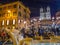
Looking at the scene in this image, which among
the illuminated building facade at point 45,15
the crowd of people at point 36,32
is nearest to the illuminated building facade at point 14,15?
the crowd of people at point 36,32

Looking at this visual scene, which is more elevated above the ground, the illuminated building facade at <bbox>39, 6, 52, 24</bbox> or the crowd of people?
the illuminated building facade at <bbox>39, 6, 52, 24</bbox>

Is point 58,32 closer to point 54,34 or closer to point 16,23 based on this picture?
point 54,34

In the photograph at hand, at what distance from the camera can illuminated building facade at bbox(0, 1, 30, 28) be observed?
134 inches

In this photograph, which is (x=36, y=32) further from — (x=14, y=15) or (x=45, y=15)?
(x=14, y=15)

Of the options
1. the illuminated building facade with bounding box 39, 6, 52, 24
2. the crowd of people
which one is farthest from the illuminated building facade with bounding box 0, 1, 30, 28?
the illuminated building facade with bounding box 39, 6, 52, 24

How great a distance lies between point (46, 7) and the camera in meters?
3.50

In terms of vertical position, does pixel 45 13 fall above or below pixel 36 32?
above

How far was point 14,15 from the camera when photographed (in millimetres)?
3400

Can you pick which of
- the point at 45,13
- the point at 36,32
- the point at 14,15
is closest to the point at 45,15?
the point at 45,13

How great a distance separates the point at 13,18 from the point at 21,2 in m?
0.49

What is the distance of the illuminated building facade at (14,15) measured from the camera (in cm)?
339

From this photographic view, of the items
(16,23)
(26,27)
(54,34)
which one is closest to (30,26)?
(26,27)

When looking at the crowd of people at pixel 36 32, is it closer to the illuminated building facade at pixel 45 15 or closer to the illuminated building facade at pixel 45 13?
the illuminated building facade at pixel 45 15

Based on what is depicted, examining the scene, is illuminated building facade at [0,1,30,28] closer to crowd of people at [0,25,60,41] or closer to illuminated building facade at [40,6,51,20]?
crowd of people at [0,25,60,41]
